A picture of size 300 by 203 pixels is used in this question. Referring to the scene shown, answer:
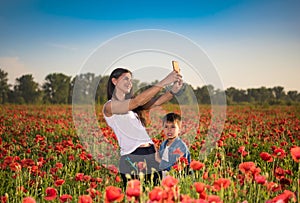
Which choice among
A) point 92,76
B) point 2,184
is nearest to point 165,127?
point 92,76

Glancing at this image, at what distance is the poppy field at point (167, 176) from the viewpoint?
1985mm

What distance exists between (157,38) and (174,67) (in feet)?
1.15

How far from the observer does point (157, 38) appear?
129 inches

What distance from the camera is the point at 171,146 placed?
3773 mm

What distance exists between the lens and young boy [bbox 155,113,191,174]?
360 centimetres

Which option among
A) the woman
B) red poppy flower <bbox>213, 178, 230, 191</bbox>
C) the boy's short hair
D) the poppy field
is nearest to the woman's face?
the woman

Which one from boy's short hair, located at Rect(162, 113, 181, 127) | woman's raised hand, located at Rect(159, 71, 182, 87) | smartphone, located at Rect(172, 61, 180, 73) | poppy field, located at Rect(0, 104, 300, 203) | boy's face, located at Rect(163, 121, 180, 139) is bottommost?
poppy field, located at Rect(0, 104, 300, 203)

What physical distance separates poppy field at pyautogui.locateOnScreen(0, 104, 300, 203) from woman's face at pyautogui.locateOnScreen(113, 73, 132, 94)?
0.68 metres

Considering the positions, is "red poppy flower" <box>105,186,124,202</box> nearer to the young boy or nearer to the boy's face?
the young boy

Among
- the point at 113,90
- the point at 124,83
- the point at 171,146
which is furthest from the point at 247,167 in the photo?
the point at 113,90

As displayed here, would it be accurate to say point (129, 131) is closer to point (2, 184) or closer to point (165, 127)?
point (165, 127)

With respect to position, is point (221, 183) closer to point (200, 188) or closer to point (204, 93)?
point (200, 188)

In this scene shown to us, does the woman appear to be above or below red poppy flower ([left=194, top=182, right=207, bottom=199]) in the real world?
above

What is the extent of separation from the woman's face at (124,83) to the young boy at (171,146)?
591mm
